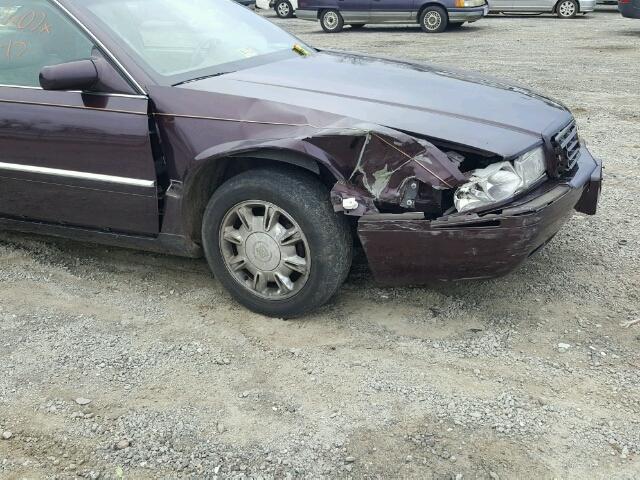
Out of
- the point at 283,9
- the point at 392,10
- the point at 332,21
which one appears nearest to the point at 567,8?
the point at 392,10

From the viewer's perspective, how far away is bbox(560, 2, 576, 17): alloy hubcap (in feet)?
57.7

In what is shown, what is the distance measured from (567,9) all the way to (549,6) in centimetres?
47

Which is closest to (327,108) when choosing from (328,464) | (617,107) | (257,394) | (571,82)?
(257,394)

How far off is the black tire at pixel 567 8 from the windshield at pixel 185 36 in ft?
51.1

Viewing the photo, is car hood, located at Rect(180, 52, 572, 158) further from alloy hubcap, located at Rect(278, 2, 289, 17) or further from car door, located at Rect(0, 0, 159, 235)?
alloy hubcap, located at Rect(278, 2, 289, 17)

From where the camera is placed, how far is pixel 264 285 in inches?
130

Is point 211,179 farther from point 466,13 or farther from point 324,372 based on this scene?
point 466,13

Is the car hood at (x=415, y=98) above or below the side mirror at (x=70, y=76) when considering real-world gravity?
below

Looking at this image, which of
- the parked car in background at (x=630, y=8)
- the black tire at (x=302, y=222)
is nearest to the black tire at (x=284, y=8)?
the parked car in background at (x=630, y=8)

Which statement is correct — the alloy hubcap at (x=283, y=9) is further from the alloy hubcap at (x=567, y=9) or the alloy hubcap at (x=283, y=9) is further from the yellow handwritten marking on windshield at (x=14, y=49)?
the yellow handwritten marking on windshield at (x=14, y=49)

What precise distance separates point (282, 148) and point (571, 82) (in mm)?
7090

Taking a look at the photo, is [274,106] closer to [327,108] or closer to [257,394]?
[327,108]

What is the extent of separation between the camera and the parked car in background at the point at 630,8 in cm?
1355

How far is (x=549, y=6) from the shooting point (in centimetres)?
1770
